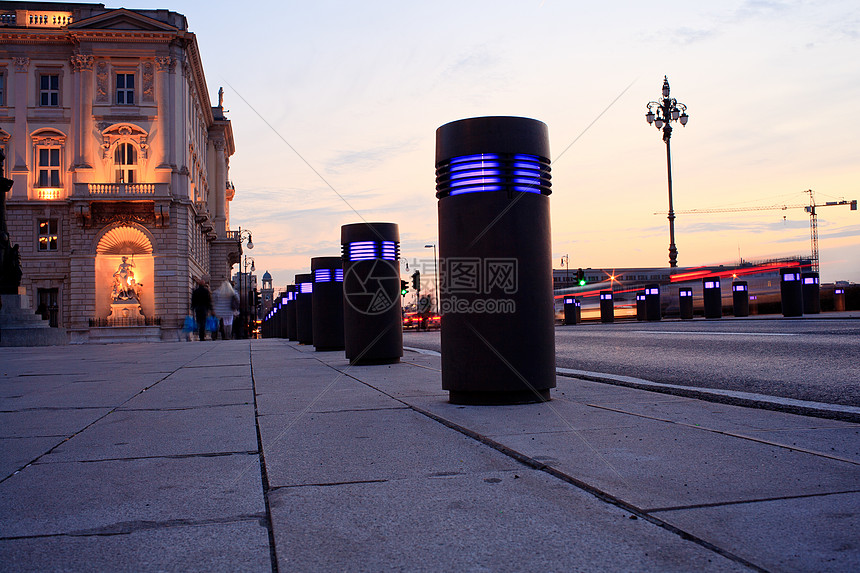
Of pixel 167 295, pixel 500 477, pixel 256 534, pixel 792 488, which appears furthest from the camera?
pixel 167 295

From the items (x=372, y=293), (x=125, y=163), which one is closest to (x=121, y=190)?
(x=125, y=163)

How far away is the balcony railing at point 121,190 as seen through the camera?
155 ft

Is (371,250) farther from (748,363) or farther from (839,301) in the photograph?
(839,301)

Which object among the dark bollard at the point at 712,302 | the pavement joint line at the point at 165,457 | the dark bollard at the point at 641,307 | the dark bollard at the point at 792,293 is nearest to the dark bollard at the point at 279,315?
the dark bollard at the point at 712,302

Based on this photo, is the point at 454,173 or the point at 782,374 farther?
the point at 782,374

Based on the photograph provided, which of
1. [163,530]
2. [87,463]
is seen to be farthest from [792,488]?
[87,463]

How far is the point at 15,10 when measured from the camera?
50.4m

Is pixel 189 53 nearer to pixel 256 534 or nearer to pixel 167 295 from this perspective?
pixel 167 295

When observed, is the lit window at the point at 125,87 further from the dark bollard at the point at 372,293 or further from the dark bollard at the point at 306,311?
the dark bollard at the point at 372,293

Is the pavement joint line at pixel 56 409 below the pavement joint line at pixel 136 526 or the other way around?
the other way around

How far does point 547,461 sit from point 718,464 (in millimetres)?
770

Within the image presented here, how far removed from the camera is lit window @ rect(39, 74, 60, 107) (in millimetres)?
49938

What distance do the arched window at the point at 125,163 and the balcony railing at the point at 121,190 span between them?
130 cm

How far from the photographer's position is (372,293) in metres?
11.3
